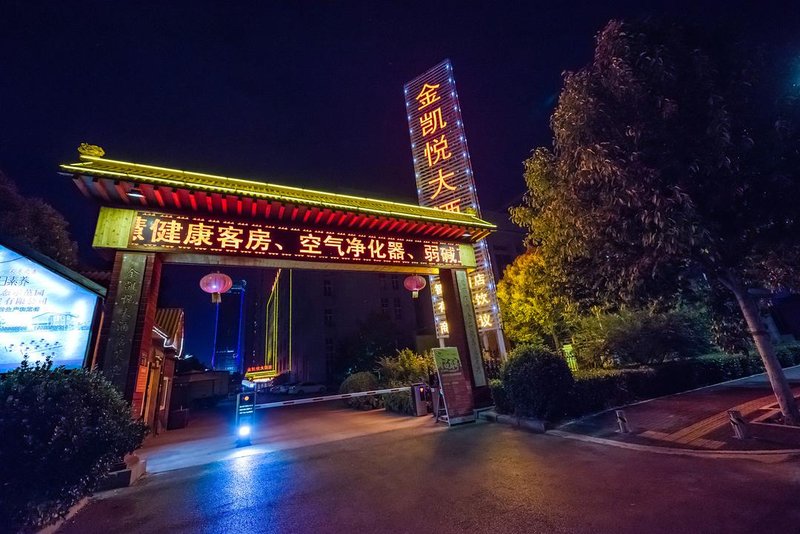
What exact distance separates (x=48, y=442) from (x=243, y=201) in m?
5.35

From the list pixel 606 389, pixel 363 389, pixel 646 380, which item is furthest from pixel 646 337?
pixel 363 389

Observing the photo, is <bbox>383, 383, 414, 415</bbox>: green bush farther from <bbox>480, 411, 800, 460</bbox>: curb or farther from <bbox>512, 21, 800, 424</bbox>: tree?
<bbox>512, 21, 800, 424</bbox>: tree

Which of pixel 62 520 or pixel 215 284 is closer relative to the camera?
pixel 62 520

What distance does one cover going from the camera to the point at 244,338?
102750mm

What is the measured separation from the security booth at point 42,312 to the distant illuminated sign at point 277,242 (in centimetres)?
94

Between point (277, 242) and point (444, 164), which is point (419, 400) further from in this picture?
point (444, 164)

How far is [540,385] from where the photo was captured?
765 centimetres

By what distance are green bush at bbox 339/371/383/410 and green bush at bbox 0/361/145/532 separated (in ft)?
39.3

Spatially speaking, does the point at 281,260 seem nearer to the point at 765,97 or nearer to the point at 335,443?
Result: the point at 335,443

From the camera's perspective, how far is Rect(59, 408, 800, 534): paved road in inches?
126

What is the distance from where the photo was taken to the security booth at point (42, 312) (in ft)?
18.5

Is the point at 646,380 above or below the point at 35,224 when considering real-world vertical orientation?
below

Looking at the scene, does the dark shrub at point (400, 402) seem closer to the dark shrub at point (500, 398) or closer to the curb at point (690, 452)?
the dark shrub at point (500, 398)

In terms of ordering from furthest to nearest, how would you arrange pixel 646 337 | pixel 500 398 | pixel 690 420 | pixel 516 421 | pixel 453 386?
pixel 646 337, pixel 453 386, pixel 500 398, pixel 516 421, pixel 690 420
